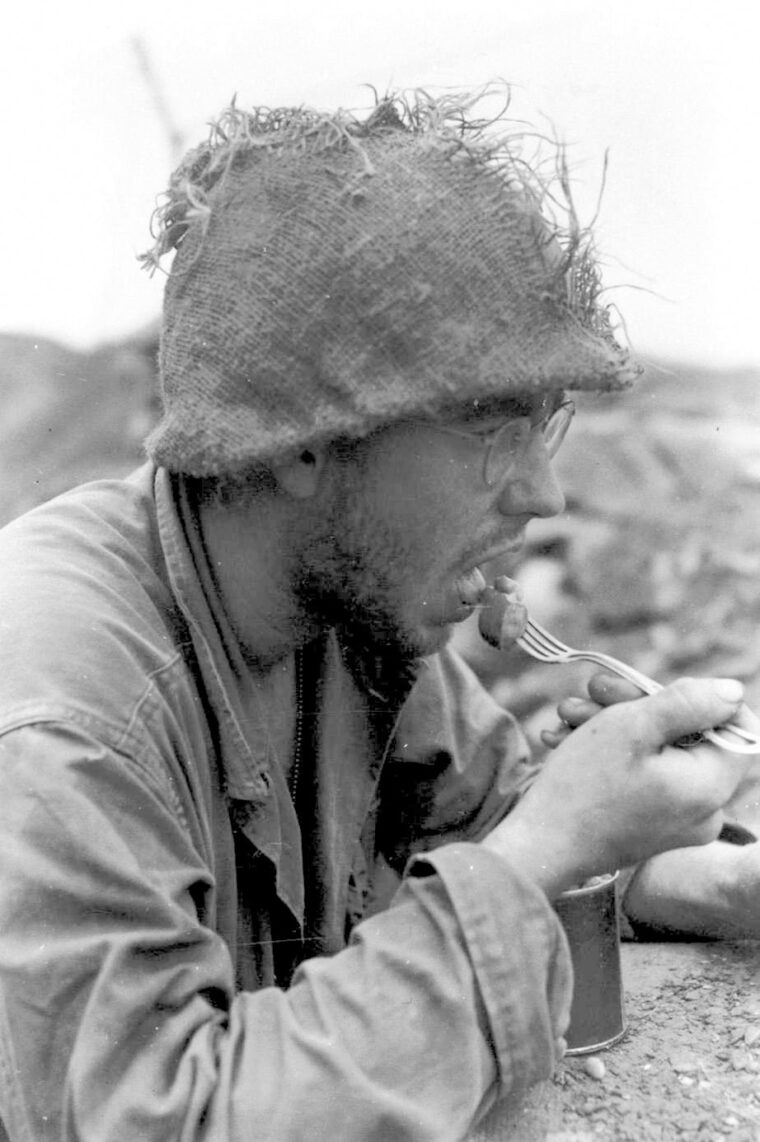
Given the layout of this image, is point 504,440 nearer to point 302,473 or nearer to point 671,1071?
point 302,473

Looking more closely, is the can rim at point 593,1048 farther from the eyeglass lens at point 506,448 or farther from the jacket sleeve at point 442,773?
the eyeglass lens at point 506,448

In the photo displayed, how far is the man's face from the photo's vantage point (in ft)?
5.24

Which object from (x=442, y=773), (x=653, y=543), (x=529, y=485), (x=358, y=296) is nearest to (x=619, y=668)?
(x=529, y=485)

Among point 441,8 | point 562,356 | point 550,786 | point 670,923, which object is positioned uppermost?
point 441,8

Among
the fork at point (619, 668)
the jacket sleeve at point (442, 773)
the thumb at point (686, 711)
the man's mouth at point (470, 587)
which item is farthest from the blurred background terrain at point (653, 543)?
Result: the thumb at point (686, 711)

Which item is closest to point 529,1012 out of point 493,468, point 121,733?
point 121,733

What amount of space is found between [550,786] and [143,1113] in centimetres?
58

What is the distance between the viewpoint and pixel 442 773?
209 cm

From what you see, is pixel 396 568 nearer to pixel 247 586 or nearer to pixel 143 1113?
pixel 247 586

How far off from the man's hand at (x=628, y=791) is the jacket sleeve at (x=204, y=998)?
0.11 meters

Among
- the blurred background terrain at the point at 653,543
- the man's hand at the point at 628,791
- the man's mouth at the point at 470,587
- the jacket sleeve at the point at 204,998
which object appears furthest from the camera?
the blurred background terrain at the point at 653,543

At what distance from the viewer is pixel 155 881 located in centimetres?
132

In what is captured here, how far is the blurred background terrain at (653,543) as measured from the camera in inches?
122

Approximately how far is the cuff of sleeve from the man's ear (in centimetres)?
51
